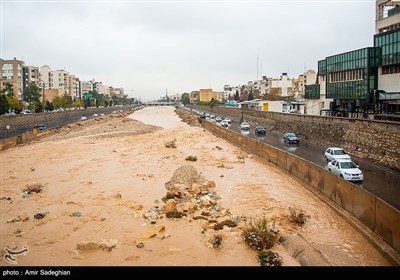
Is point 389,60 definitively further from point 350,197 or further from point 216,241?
point 216,241

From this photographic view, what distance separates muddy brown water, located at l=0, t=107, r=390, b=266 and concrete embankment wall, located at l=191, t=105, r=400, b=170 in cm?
790

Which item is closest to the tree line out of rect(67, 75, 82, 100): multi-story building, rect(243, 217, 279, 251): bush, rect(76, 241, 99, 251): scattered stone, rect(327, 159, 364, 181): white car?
rect(67, 75, 82, 100): multi-story building

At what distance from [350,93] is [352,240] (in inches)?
1386

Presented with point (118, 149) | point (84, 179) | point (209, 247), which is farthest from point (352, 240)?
point (118, 149)

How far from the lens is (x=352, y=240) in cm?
1207

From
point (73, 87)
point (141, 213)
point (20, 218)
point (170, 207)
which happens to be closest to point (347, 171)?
point (170, 207)

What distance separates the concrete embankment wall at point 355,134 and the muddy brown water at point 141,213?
7.90 meters

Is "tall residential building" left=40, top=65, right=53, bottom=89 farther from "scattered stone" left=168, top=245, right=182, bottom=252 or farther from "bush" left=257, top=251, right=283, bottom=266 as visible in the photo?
"bush" left=257, top=251, right=283, bottom=266

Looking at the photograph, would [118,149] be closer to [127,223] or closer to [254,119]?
[127,223]

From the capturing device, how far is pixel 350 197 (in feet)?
45.5

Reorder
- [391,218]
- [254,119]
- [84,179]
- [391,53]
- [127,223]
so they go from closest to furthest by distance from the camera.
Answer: [391,218], [127,223], [84,179], [391,53], [254,119]

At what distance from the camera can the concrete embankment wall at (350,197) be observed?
10531 mm

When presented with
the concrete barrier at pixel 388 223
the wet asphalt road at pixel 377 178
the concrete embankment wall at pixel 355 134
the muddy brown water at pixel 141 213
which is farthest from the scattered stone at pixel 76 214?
the concrete embankment wall at pixel 355 134

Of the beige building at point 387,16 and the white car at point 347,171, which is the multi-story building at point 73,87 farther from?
the white car at point 347,171
